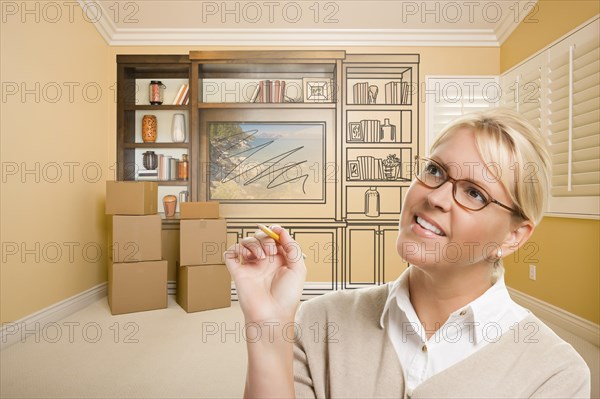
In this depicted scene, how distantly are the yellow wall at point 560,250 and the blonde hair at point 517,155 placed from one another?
2.46 m

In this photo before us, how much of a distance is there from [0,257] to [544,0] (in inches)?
168

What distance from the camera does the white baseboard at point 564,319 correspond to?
2836 millimetres

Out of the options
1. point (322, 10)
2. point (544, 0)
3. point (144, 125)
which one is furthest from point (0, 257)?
point (544, 0)

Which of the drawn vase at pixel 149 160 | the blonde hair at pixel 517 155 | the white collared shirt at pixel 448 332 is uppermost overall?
the drawn vase at pixel 149 160

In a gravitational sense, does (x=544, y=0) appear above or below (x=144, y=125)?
above

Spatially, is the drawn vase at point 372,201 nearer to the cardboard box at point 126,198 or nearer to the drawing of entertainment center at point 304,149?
the drawing of entertainment center at point 304,149

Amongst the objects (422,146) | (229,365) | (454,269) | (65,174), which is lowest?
(229,365)

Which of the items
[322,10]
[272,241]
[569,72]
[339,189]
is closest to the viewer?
[272,241]

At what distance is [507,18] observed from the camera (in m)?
4.04

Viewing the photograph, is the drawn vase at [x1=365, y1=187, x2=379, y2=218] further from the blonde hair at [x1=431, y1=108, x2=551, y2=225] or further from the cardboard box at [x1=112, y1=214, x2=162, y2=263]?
the blonde hair at [x1=431, y1=108, x2=551, y2=225]

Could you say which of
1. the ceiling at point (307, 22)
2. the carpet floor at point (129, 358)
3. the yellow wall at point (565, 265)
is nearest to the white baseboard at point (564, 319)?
the yellow wall at point (565, 265)

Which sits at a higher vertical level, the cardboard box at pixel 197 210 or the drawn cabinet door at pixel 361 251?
the cardboard box at pixel 197 210

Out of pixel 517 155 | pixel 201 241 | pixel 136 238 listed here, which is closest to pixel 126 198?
pixel 136 238

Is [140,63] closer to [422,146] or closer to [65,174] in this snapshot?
[65,174]
